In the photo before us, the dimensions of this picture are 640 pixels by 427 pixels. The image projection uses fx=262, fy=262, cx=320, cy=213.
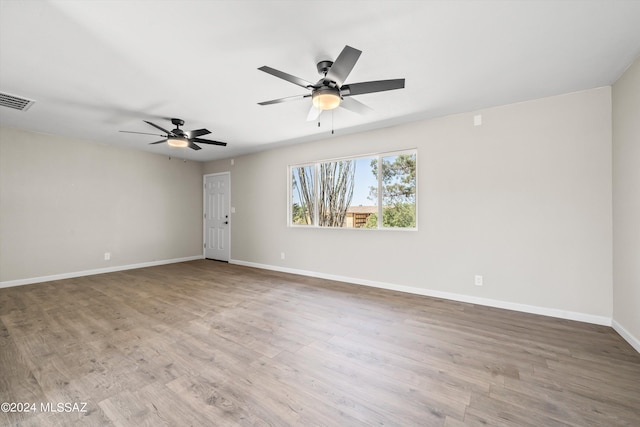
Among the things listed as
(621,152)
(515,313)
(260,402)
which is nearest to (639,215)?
(621,152)

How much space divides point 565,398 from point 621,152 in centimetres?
243

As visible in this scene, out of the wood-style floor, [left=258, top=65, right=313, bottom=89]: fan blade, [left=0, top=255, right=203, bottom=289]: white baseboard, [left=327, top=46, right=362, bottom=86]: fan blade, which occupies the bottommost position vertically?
the wood-style floor

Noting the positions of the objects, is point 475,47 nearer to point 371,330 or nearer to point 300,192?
point 371,330

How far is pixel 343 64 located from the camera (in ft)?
6.49

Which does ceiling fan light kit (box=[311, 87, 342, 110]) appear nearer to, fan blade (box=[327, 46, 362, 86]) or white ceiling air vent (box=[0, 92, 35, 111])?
fan blade (box=[327, 46, 362, 86])

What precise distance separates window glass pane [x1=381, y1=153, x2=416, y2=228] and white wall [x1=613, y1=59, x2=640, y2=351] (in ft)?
6.73

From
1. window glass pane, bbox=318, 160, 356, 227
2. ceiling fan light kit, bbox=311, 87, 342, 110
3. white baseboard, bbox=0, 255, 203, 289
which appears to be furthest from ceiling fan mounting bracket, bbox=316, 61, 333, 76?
white baseboard, bbox=0, 255, 203, 289

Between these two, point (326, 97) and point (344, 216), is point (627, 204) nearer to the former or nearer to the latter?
point (326, 97)

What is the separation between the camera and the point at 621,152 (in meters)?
2.58

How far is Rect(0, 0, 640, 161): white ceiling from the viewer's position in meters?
1.77

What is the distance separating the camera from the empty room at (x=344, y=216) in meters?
1.74

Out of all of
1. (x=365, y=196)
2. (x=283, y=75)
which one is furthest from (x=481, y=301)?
(x=283, y=75)

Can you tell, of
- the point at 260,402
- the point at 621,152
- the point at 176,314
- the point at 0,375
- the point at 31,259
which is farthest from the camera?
the point at 31,259

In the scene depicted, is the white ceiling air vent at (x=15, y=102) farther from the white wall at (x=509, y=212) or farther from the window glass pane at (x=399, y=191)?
the window glass pane at (x=399, y=191)
